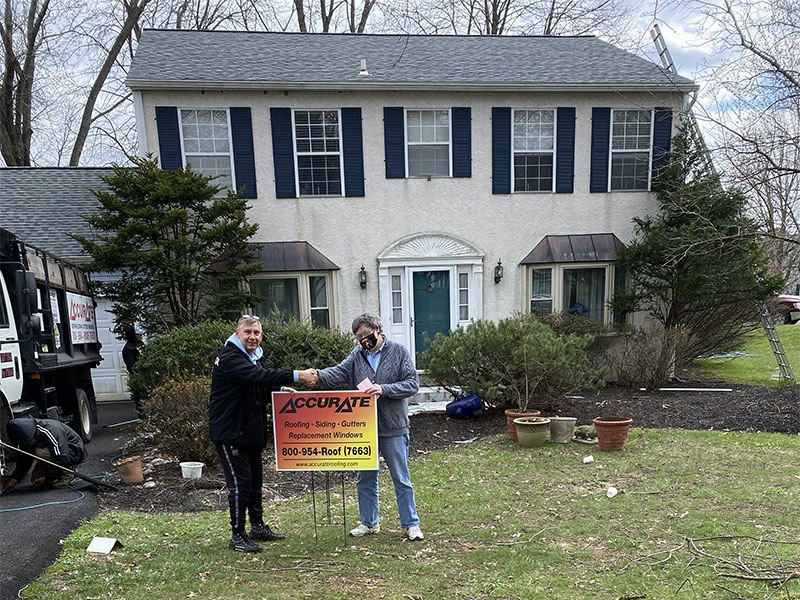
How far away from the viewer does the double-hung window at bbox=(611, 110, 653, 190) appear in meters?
12.4

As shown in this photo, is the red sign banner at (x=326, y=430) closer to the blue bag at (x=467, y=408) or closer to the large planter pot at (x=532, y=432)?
the large planter pot at (x=532, y=432)

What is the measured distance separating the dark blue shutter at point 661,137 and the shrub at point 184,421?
10461 mm

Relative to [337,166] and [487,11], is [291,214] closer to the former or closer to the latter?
[337,166]

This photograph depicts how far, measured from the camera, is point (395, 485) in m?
4.43

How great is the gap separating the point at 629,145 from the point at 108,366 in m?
12.4

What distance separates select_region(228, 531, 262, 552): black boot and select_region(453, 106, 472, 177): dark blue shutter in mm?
9115

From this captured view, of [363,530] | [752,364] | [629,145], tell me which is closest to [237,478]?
[363,530]

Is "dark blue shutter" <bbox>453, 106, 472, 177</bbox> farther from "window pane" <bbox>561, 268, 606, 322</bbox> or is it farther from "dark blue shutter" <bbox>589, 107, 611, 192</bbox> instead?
"window pane" <bbox>561, 268, 606, 322</bbox>

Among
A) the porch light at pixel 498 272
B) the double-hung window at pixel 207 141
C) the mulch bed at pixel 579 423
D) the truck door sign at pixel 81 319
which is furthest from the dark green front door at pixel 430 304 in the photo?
the truck door sign at pixel 81 319

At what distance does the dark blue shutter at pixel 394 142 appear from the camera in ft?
38.3

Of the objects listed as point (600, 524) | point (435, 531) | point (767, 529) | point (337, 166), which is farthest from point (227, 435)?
point (337, 166)

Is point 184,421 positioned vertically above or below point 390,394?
below

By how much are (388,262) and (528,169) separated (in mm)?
3693

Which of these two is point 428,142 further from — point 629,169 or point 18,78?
point 18,78
